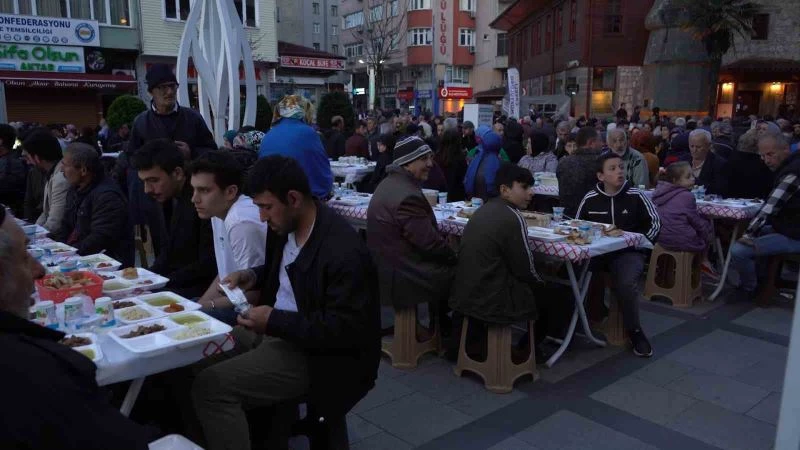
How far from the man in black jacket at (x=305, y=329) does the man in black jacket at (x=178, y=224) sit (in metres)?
1.22

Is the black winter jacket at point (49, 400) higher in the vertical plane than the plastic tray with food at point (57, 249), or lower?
higher

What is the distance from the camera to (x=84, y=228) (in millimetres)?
4738

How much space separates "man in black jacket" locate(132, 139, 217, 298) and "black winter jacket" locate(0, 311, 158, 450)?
2.17 m

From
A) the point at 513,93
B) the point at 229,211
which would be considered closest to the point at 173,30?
the point at 513,93

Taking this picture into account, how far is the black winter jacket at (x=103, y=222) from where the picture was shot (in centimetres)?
453

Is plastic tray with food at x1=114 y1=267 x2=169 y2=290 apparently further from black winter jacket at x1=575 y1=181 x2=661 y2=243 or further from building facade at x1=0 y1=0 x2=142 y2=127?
building facade at x1=0 y1=0 x2=142 y2=127

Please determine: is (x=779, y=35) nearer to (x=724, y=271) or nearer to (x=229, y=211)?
(x=724, y=271)

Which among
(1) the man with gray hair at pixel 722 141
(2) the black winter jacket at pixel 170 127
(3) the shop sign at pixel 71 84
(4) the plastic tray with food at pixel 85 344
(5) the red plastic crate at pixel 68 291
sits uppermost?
(3) the shop sign at pixel 71 84

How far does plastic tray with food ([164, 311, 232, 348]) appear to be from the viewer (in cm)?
250

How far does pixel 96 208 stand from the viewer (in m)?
4.57

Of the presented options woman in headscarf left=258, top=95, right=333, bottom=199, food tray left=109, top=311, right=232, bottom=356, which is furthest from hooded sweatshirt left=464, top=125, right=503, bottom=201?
food tray left=109, top=311, right=232, bottom=356

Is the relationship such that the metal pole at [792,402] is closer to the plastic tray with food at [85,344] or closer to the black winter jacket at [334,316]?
the black winter jacket at [334,316]

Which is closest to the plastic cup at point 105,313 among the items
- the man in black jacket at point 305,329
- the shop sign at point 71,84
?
the man in black jacket at point 305,329

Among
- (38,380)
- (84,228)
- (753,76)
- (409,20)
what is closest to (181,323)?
(38,380)
